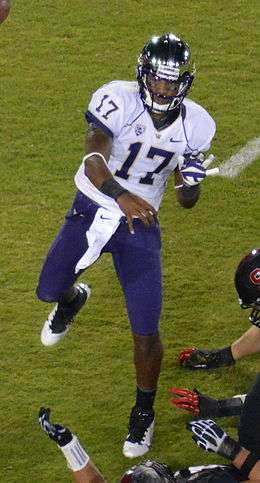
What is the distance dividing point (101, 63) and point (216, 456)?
436 centimetres

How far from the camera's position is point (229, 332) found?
7.22 metres

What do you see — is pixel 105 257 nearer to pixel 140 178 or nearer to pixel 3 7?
pixel 140 178

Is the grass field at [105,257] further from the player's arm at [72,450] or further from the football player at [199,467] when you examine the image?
the player's arm at [72,450]

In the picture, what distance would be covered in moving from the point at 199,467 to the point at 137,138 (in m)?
1.76

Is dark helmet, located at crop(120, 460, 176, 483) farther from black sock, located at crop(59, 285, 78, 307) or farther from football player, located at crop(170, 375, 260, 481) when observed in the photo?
black sock, located at crop(59, 285, 78, 307)

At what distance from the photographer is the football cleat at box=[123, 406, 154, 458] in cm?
633

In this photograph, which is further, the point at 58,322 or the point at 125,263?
the point at 58,322

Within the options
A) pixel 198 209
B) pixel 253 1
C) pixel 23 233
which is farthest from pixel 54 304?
pixel 253 1

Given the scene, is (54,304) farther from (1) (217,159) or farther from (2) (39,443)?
(1) (217,159)

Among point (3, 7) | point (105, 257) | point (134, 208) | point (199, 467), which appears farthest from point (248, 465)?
point (3, 7)

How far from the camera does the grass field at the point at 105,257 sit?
6539 mm

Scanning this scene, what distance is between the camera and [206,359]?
6.88 meters

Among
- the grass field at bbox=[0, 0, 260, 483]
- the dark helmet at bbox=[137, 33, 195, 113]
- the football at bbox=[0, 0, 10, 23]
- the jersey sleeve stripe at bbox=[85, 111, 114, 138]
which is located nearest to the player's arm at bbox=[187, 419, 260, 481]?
the grass field at bbox=[0, 0, 260, 483]

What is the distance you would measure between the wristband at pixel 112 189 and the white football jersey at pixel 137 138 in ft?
1.18
